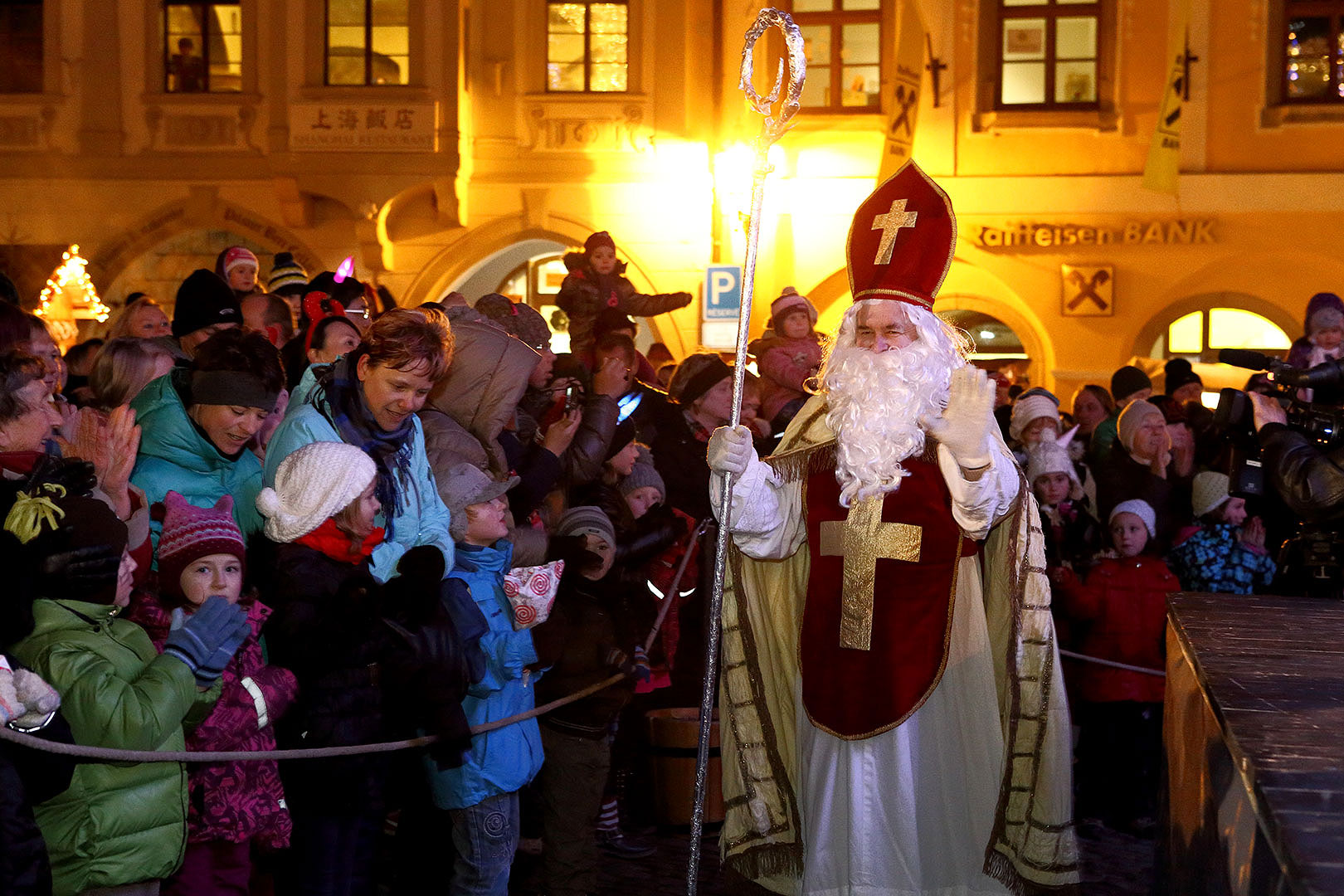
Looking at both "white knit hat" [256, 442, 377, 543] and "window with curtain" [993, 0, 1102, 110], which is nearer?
"white knit hat" [256, 442, 377, 543]

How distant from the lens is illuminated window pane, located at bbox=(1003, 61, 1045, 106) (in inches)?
679

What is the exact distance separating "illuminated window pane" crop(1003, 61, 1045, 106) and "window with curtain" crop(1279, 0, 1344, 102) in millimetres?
2468

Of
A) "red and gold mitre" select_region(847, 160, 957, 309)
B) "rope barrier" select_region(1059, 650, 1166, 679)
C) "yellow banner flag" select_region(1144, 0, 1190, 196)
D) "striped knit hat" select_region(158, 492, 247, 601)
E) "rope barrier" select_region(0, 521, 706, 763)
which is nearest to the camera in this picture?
"rope barrier" select_region(0, 521, 706, 763)

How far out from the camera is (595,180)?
17.5m

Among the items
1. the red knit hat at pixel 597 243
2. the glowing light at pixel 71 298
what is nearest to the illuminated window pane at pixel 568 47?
the glowing light at pixel 71 298

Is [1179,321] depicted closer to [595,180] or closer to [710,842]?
[595,180]

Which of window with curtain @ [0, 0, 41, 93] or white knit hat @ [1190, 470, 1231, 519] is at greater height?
window with curtain @ [0, 0, 41, 93]

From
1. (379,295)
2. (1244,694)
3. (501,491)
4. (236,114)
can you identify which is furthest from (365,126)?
(1244,694)

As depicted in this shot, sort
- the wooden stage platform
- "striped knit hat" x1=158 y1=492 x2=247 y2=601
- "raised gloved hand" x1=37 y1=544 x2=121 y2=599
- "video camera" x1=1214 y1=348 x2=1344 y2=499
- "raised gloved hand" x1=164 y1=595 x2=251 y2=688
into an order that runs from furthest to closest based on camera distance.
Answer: "video camera" x1=1214 y1=348 x2=1344 y2=499, "striped knit hat" x1=158 y1=492 x2=247 y2=601, "raised gloved hand" x1=164 y1=595 x2=251 y2=688, "raised gloved hand" x1=37 y1=544 x2=121 y2=599, the wooden stage platform

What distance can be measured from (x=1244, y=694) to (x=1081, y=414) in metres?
7.95

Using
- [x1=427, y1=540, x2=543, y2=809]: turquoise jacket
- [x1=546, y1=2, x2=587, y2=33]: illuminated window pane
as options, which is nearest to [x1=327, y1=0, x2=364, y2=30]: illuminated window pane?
[x1=546, y1=2, x2=587, y2=33]: illuminated window pane

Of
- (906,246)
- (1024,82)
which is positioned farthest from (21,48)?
(906,246)

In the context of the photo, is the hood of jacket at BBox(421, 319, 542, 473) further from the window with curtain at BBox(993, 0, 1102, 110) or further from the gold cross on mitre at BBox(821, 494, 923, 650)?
the window with curtain at BBox(993, 0, 1102, 110)

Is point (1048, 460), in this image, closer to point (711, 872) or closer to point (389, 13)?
point (711, 872)
